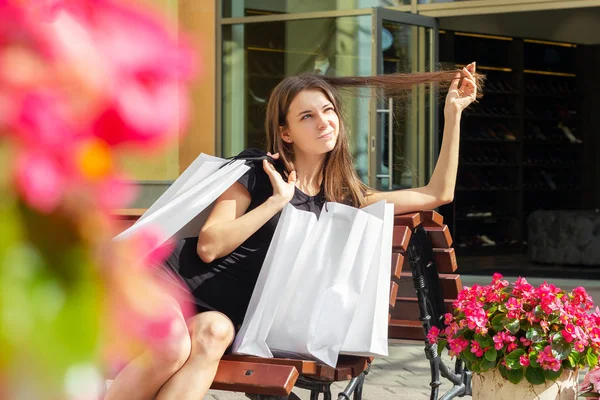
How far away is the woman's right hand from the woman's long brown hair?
0.20 m

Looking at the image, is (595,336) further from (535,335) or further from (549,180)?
(549,180)

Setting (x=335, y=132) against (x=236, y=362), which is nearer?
(x=236, y=362)

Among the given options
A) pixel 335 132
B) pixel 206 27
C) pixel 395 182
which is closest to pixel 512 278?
pixel 395 182

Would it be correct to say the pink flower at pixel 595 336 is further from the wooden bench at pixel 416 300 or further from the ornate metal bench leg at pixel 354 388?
the ornate metal bench leg at pixel 354 388

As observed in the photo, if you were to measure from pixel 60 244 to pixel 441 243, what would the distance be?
146 inches

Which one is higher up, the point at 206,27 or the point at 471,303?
the point at 206,27

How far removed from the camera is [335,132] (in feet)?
10.6

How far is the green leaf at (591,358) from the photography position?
10.9ft

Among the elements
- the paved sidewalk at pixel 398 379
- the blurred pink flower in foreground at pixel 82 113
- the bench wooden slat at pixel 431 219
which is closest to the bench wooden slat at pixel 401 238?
the bench wooden slat at pixel 431 219

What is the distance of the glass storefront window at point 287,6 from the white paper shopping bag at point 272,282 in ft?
26.1

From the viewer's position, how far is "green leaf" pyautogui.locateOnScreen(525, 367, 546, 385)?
3.32 m

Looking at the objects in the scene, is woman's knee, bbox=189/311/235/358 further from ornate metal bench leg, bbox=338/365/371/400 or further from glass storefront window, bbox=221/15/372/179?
glass storefront window, bbox=221/15/372/179

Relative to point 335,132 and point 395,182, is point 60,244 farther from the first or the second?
point 395,182

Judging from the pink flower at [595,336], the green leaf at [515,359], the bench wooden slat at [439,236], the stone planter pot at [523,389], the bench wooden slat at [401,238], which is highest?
the bench wooden slat at [401,238]
